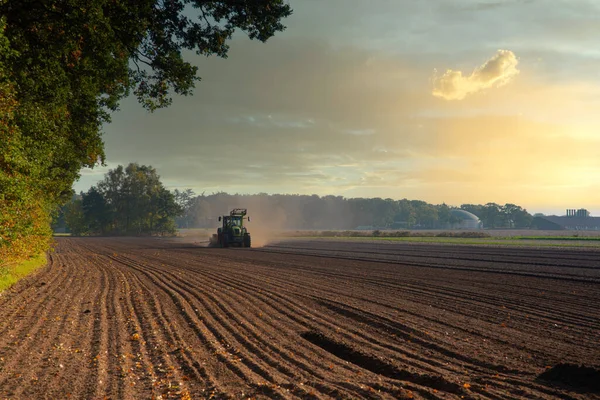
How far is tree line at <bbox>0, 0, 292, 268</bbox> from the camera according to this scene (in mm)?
14297

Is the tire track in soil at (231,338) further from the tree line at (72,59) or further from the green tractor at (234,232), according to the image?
the green tractor at (234,232)

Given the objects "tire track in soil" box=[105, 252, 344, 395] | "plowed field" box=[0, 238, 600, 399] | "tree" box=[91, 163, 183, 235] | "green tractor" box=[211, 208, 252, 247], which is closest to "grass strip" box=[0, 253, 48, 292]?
"plowed field" box=[0, 238, 600, 399]

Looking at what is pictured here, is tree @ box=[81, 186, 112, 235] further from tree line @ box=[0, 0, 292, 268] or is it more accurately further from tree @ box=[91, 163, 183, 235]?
tree line @ box=[0, 0, 292, 268]

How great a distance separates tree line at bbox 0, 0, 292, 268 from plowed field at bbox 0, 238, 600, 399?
4.29 m

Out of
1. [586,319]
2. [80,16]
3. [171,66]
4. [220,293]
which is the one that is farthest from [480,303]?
[80,16]

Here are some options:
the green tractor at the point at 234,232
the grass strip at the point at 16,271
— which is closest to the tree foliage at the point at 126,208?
the green tractor at the point at 234,232

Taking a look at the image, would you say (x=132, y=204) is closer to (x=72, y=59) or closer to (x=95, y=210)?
(x=95, y=210)

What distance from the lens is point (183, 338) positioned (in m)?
10.5

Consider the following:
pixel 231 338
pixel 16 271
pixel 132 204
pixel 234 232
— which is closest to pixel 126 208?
pixel 132 204

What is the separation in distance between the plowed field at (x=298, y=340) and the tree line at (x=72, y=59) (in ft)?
14.1

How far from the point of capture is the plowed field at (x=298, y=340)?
7.46 meters

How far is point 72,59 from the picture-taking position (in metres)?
17.3

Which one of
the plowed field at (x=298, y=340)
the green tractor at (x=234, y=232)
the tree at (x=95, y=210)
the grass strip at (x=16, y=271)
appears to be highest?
the tree at (x=95, y=210)

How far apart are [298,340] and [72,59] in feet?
44.4
